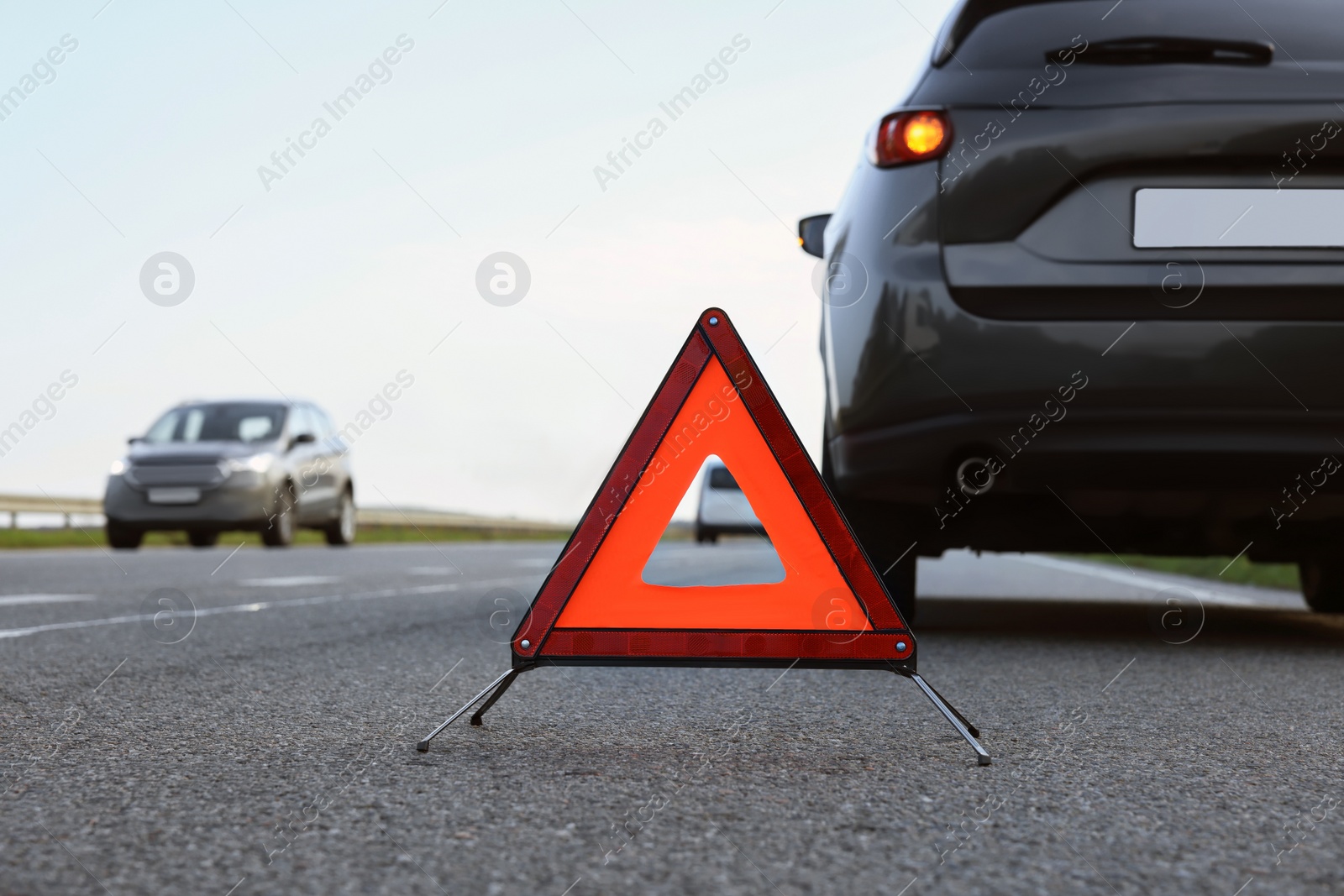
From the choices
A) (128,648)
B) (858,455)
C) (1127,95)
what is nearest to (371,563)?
(128,648)

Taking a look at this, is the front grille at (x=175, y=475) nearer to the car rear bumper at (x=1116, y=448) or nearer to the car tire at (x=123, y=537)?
the car tire at (x=123, y=537)

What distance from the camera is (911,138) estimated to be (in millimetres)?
3715

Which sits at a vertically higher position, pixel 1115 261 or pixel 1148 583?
pixel 1115 261

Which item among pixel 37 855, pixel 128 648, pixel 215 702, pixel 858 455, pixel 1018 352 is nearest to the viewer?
pixel 37 855

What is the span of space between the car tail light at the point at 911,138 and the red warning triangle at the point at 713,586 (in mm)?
1200

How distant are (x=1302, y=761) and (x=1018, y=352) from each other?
1345mm

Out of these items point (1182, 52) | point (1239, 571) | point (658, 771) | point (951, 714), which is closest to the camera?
point (658, 771)

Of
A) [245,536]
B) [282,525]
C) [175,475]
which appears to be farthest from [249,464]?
[245,536]

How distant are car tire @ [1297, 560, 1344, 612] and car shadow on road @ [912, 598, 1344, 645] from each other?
3.0 inches

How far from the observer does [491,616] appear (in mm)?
5941

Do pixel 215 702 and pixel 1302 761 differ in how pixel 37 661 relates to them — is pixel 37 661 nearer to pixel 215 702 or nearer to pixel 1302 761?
pixel 215 702

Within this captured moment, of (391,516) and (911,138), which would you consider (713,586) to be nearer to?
(911,138)

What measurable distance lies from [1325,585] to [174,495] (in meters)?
10.1

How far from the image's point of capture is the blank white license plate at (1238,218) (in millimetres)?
3475
